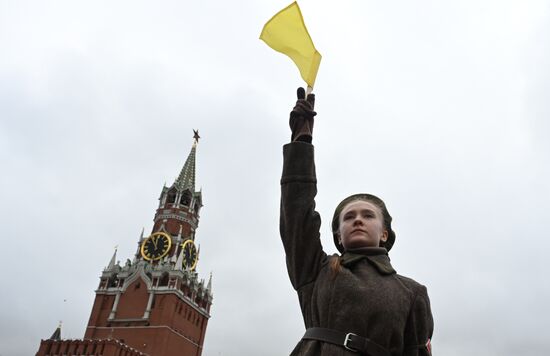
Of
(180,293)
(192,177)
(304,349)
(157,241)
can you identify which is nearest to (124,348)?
(180,293)

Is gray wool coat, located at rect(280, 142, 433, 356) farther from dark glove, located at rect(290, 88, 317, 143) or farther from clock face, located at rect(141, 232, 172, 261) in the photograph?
clock face, located at rect(141, 232, 172, 261)

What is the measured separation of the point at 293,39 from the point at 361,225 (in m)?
1.40

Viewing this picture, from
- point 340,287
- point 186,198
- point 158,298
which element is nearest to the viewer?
point 340,287

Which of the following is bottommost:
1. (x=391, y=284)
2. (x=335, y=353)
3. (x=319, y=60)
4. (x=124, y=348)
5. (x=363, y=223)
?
(x=335, y=353)

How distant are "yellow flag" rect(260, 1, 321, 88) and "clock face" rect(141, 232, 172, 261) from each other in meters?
49.0

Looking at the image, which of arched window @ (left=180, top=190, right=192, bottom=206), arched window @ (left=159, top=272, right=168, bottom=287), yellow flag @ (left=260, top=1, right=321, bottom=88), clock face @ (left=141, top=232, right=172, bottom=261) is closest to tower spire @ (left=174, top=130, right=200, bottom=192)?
arched window @ (left=180, top=190, right=192, bottom=206)

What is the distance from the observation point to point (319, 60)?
130 inches

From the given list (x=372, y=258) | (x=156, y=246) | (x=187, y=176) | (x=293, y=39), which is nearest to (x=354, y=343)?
(x=372, y=258)

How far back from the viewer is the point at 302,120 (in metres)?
3.06

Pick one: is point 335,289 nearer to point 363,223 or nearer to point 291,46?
point 363,223

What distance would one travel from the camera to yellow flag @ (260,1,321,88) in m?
3.24

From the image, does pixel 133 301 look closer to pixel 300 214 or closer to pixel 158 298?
pixel 158 298

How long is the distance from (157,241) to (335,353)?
51.0 m

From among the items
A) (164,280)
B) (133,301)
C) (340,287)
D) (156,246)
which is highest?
(156,246)
